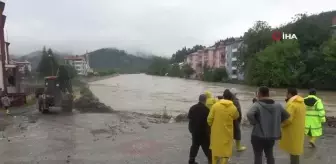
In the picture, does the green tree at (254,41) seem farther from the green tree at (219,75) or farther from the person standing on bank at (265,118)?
the person standing on bank at (265,118)

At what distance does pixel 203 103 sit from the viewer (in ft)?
22.6

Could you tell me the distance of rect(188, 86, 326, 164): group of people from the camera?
5.88 m

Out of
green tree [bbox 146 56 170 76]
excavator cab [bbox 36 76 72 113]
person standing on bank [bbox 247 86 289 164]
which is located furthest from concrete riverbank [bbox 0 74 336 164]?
green tree [bbox 146 56 170 76]

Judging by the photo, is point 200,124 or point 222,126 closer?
point 222,126

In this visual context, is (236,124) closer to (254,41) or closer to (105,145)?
(105,145)

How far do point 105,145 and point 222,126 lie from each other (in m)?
4.75

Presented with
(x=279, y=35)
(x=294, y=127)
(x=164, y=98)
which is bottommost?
(x=164, y=98)

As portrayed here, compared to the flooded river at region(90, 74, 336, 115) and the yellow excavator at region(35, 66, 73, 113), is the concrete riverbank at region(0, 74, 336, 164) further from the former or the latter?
the flooded river at region(90, 74, 336, 115)

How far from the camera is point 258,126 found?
5.91 meters

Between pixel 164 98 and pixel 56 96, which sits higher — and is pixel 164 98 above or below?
below

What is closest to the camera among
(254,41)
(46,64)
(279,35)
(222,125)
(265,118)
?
(265,118)

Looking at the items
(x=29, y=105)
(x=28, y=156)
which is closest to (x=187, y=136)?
(x=28, y=156)

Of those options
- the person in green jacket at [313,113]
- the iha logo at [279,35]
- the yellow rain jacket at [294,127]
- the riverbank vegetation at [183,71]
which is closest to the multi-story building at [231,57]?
the riverbank vegetation at [183,71]

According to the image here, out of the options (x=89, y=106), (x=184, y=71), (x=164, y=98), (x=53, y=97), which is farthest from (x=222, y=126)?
(x=184, y=71)
